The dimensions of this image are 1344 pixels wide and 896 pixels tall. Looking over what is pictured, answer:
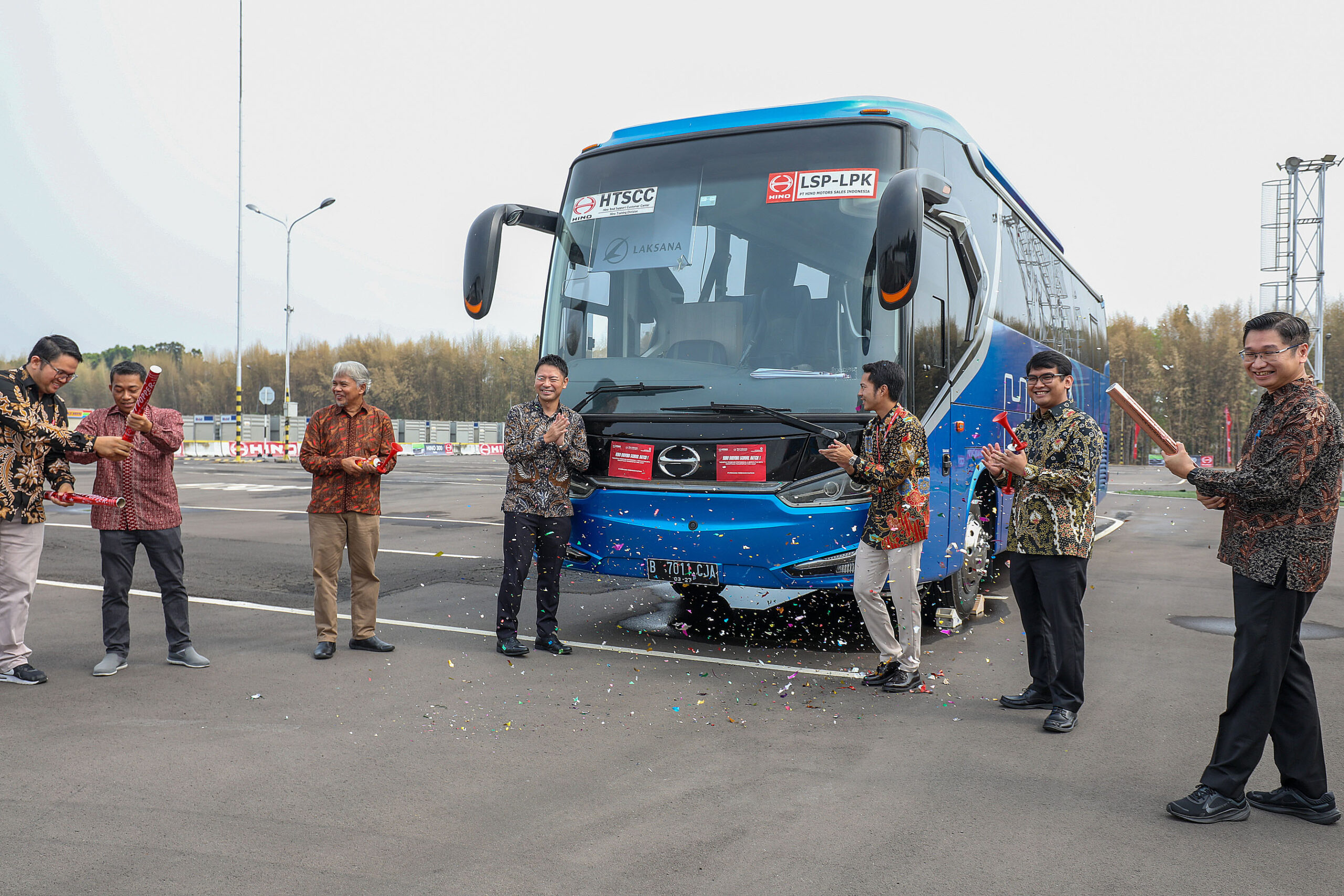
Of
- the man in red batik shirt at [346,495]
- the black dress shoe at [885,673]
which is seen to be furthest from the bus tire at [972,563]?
the man in red batik shirt at [346,495]

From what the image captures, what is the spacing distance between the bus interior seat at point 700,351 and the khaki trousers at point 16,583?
12.8 ft

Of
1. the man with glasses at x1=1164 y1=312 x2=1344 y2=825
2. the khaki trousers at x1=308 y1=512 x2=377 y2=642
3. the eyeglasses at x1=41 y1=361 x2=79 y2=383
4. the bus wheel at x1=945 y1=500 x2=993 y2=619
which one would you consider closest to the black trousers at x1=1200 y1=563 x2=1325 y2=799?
the man with glasses at x1=1164 y1=312 x2=1344 y2=825

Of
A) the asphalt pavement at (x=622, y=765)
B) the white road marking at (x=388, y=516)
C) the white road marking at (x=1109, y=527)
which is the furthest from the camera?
the white road marking at (x=388, y=516)

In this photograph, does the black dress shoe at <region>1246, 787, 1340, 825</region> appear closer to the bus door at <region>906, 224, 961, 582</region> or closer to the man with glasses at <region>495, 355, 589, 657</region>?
the bus door at <region>906, 224, 961, 582</region>

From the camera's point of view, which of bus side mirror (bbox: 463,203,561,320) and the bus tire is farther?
the bus tire

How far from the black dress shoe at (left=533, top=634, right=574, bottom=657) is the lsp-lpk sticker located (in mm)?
3276

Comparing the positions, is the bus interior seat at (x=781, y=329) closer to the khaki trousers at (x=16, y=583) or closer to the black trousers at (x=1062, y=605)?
the black trousers at (x=1062, y=605)

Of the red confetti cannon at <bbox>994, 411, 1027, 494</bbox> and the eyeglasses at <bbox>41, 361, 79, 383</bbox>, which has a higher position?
the eyeglasses at <bbox>41, 361, 79, 383</bbox>

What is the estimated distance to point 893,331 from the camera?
6172 mm

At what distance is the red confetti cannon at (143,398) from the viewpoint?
5637 mm

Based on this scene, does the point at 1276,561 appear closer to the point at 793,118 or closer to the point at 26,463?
the point at 793,118

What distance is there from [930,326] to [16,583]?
226 inches

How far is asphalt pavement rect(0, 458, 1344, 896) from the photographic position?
3264mm

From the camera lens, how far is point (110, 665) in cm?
582
